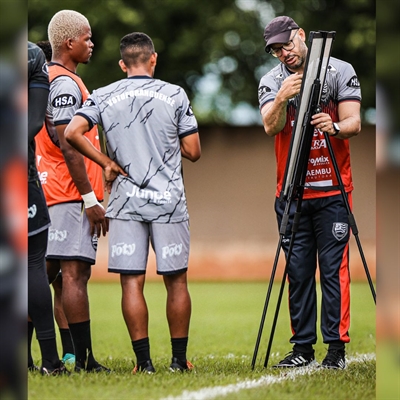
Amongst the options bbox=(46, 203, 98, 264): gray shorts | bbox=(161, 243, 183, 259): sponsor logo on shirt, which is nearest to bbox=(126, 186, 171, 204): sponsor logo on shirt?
bbox=(161, 243, 183, 259): sponsor logo on shirt

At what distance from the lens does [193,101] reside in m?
26.3

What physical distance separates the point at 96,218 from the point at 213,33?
63.4 feet

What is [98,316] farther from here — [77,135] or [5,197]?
[5,197]

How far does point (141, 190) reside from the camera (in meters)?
5.90

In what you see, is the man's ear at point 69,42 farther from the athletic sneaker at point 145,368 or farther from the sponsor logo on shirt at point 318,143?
the athletic sneaker at point 145,368

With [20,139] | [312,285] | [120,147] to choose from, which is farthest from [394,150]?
[312,285]

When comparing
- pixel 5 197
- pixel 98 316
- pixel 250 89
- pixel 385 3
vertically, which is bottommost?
pixel 98 316

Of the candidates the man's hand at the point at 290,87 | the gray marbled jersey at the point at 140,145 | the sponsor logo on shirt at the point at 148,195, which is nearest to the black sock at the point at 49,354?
the gray marbled jersey at the point at 140,145

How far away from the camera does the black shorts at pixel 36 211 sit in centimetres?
514

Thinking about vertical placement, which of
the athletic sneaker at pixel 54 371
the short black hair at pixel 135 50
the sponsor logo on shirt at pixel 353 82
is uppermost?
the short black hair at pixel 135 50

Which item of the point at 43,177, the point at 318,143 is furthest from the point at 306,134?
the point at 43,177

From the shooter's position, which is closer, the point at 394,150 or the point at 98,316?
the point at 394,150

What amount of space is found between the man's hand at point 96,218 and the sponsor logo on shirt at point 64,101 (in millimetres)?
656

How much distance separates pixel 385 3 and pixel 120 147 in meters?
2.60
